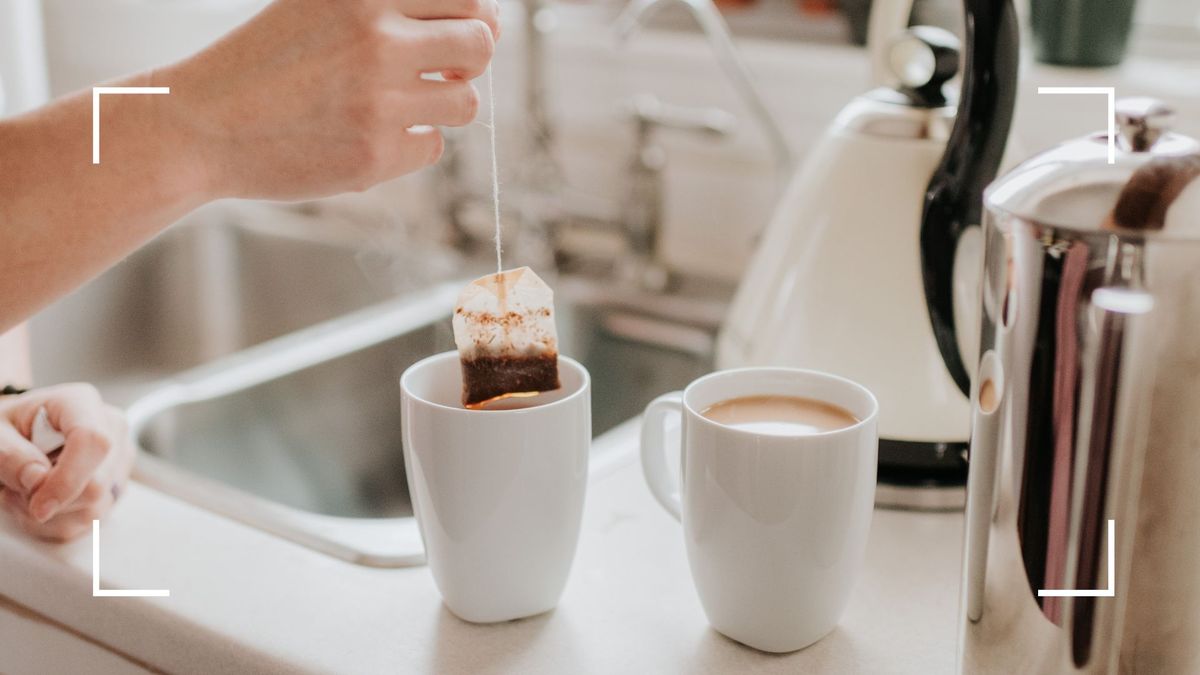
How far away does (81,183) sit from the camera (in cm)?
56

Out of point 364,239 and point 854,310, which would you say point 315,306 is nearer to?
point 364,239

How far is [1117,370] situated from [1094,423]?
0.9 inches

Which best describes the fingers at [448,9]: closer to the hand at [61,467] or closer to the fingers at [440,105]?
the fingers at [440,105]

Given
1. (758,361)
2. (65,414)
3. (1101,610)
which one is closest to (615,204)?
(758,361)

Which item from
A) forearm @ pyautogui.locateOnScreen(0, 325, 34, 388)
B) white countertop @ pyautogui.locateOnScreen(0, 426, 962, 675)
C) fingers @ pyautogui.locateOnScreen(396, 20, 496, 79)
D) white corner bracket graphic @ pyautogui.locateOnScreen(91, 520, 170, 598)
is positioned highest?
fingers @ pyautogui.locateOnScreen(396, 20, 496, 79)

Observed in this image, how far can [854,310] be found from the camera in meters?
0.77

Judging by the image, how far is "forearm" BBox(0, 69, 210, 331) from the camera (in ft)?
1.85

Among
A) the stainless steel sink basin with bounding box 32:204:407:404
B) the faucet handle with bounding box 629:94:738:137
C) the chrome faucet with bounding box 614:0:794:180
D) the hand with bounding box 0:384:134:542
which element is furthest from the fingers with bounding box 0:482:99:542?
the stainless steel sink basin with bounding box 32:204:407:404

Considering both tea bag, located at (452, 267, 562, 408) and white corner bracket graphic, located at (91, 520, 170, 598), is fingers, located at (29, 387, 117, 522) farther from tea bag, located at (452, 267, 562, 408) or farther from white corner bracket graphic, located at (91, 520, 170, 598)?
tea bag, located at (452, 267, 562, 408)

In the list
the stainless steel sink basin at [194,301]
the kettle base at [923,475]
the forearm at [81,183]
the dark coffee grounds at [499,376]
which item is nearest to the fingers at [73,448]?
the forearm at [81,183]

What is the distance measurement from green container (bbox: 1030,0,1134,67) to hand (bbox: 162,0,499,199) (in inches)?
29.6

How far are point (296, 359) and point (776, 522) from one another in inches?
27.1

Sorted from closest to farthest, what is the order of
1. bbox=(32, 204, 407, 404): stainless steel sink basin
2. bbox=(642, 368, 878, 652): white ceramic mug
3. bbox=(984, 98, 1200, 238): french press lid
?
bbox=(984, 98, 1200, 238): french press lid < bbox=(642, 368, 878, 652): white ceramic mug < bbox=(32, 204, 407, 404): stainless steel sink basin

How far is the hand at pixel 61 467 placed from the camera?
67 cm
